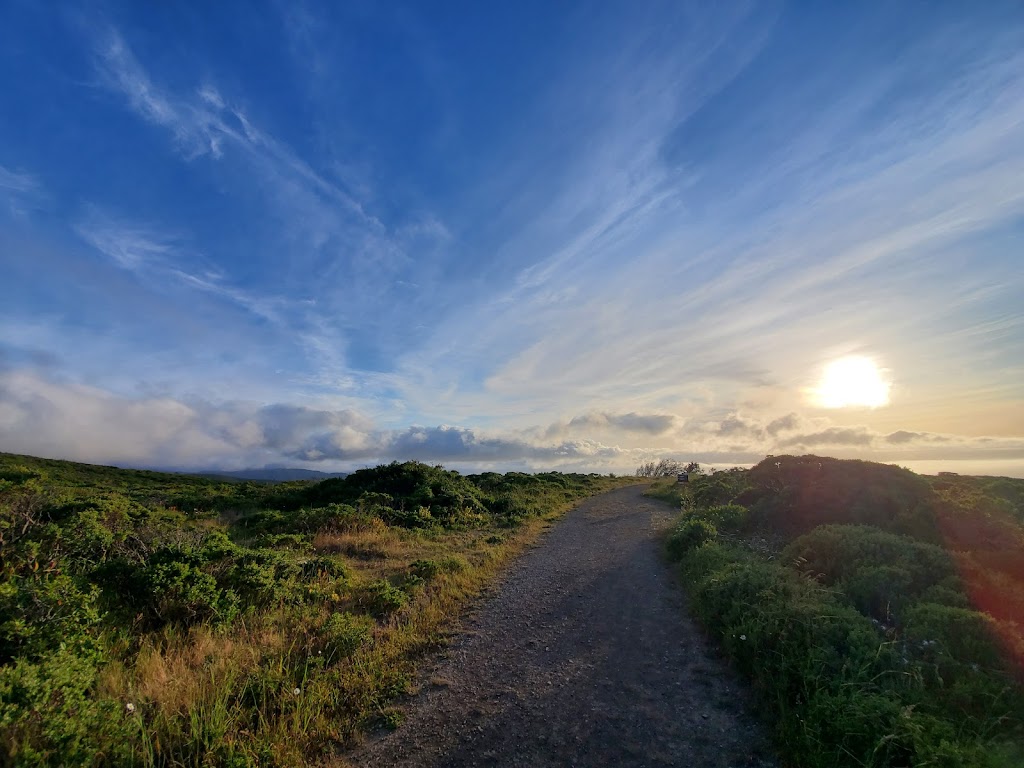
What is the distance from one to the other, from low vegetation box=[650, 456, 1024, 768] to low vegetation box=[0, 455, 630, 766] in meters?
4.67

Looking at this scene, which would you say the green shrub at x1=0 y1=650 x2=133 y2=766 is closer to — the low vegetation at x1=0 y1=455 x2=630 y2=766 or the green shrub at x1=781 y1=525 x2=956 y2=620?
the low vegetation at x1=0 y1=455 x2=630 y2=766

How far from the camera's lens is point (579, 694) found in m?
5.94

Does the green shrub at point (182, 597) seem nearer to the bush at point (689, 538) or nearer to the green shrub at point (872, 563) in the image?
the green shrub at point (872, 563)

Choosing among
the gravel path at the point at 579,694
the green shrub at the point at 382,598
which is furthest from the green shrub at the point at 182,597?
the gravel path at the point at 579,694

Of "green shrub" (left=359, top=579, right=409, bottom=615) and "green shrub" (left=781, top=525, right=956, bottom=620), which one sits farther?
"green shrub" (left=359, top=579, right=409, bottom=615)

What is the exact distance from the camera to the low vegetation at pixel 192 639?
4254 mm

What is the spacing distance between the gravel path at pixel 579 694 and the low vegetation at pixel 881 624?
55 cm

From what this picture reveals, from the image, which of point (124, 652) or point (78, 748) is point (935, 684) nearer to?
point (78, 748)

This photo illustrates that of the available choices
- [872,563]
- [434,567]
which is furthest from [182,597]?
[872,563]

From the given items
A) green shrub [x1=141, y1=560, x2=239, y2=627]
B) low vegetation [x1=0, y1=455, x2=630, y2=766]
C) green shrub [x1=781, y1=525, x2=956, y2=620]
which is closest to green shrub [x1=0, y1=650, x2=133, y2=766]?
low vegetation [x1=0, y1=455, x2=630, y2=766]

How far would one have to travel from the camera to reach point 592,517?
22.3 meters

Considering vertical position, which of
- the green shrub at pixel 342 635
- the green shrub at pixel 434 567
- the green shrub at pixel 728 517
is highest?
the green shrub at pixel 728 517

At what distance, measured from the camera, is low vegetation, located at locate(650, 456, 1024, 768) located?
4.40 meters

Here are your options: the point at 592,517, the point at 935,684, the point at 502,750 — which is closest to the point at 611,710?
the point at 502,750
